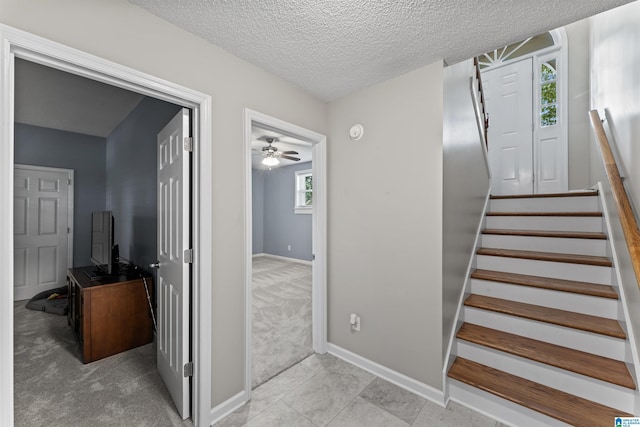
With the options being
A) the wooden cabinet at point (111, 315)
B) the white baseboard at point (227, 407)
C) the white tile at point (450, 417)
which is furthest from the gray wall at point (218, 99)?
the wooden cabinet at point (111, 315)

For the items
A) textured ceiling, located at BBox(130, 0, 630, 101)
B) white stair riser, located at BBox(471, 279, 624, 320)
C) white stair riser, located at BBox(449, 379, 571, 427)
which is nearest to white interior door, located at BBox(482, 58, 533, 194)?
white stair riser, located at BBox(471, 279, 624, 320)

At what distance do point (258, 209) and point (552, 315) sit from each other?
6.42 m

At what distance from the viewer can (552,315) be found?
176cm

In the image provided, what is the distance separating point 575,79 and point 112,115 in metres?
6.21

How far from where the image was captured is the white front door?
3771 mm

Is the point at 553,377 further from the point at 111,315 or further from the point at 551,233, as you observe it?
the point at 111,315

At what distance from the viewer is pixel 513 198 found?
9.34 ft

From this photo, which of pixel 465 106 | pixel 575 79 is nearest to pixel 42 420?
pixel 465 106

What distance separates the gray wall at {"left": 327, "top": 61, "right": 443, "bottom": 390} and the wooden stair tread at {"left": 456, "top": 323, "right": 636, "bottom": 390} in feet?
1.21

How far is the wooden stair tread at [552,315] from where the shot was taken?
1560 mm

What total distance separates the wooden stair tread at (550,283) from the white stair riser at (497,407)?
819 mm

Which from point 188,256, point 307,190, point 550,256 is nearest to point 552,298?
point 550,256

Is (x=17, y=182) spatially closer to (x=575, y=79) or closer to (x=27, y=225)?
(x=27, y=225)

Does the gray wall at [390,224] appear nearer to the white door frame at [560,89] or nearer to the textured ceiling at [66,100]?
the textured ceiling at [66,100]
